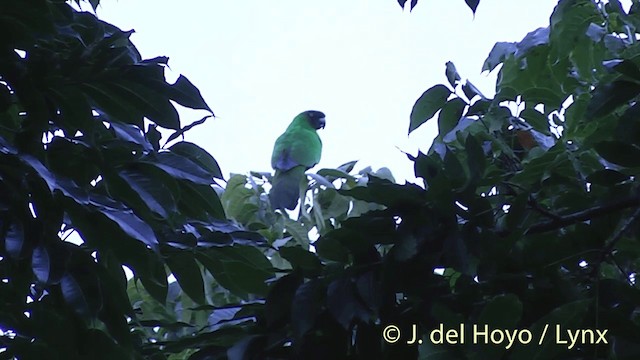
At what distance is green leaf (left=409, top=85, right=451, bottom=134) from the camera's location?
4.17ft

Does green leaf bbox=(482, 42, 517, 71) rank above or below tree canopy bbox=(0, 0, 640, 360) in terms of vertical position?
above

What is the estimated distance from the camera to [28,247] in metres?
1.04

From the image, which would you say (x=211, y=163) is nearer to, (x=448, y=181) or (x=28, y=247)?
(x=28, y=247)

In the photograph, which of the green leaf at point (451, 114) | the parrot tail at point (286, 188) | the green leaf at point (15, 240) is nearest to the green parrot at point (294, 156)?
the parrot tail at point (286, 188)

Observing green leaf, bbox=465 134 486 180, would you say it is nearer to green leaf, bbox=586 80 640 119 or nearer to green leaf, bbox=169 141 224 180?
green leaf, bbox=586 80 640 119

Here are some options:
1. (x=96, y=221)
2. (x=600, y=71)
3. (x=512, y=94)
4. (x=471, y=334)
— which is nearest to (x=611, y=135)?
(x=512, y=94)

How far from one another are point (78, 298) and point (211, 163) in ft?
0.99

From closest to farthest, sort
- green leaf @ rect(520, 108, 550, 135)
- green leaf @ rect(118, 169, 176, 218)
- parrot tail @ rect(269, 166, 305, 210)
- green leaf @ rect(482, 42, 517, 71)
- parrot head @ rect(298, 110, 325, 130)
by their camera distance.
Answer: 1. green leaf @ rect(118, 169, 176, 218)
2. green leaf @ rect(520, 108, 550, 135)
3. green leaf @ rect(482, 42, 517, 71)
4. parrot tail @ rect(269, 166, 305, 210)
5. parrot head @ rect(298, 110, 325, 130)

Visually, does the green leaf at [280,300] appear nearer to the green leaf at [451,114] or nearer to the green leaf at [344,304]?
the green leaf at [344,304]

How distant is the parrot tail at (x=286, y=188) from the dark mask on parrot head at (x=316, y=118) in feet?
2.66

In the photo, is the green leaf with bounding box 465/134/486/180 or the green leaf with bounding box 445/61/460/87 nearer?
the green leaf with bounding box 465/134/486/180

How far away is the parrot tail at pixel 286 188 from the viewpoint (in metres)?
1.98

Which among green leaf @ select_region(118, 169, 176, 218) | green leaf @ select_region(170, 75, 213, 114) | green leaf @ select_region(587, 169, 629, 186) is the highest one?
green leaf @ select_region(170, 75, 213, 114)

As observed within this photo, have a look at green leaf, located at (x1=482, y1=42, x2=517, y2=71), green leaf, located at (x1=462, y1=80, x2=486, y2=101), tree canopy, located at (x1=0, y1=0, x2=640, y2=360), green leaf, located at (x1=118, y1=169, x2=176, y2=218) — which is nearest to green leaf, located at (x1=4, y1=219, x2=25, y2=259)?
tree canopy, located at (x1=0, y1=0, x2=640, y2=360)
